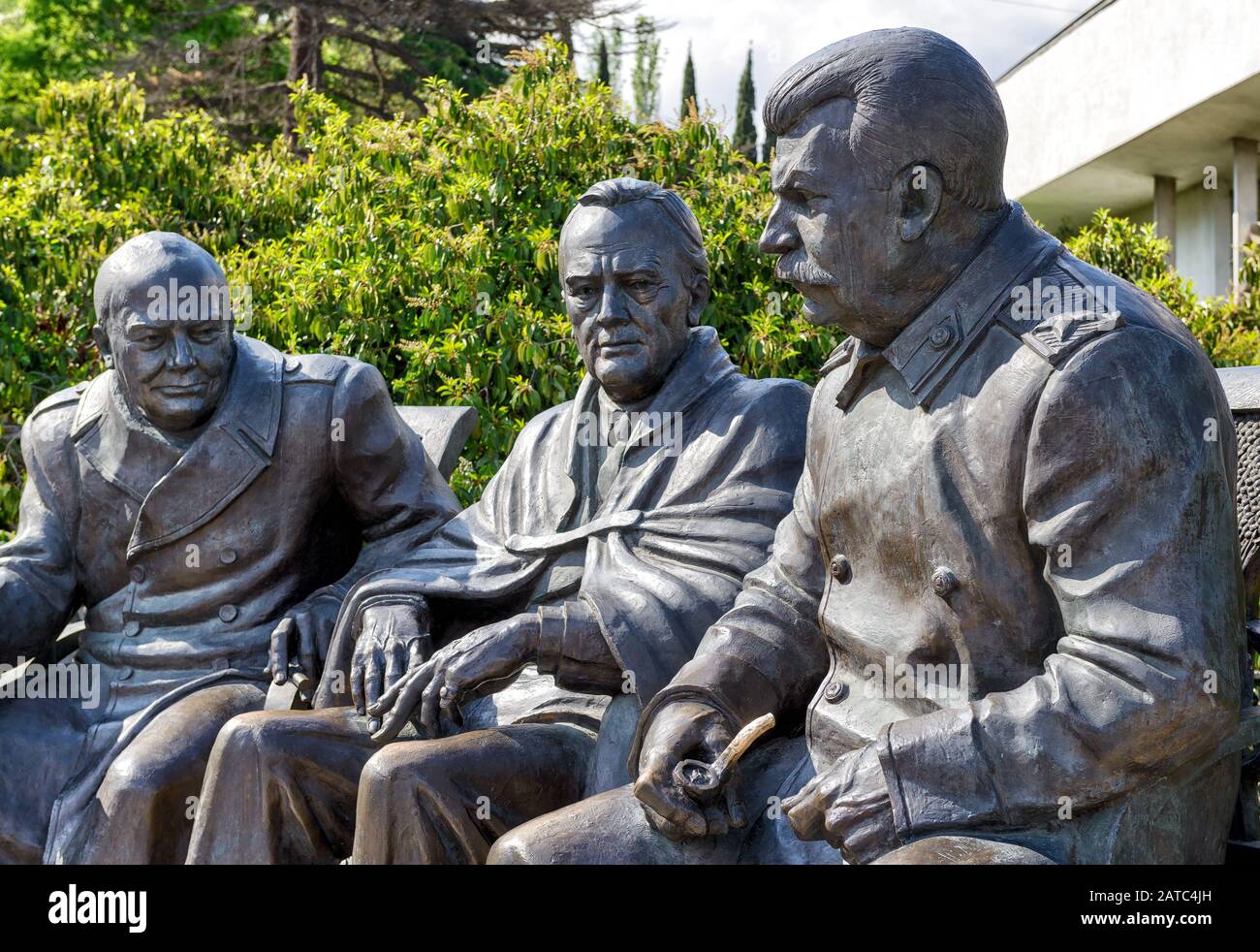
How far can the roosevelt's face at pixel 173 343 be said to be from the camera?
15.4 ft

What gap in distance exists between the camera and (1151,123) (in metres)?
16.0

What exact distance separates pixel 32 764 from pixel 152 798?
505 mm

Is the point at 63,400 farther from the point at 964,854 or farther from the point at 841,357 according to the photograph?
the point at 964,854

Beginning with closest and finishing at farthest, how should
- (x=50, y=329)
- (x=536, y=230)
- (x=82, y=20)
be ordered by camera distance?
(x=536, y=230) → (x=50, y=329) → (x=82, y=20)

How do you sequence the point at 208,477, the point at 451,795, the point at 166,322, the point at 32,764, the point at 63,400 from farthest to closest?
the point at 63,400, the point at 208,477, the point at 166,322, the point at 32,764, the point at 451,795

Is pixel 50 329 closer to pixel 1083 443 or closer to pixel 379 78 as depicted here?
pixel 1083 443

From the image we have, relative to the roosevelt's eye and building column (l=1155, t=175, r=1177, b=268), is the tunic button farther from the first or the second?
building column (l=1155, t=175, r=1177, b=268)

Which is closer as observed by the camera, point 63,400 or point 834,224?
point 834,224

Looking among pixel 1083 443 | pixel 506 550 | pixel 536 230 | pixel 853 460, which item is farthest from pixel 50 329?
pixel 1083 443

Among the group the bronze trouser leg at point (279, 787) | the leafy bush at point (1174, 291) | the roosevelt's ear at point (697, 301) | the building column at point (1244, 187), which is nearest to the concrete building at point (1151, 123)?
the building column at point (1244, 187)

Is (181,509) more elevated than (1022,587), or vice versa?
(181,509)

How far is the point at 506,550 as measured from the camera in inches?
172

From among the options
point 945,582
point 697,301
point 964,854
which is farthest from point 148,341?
point 964,854

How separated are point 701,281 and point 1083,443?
5.54ft
